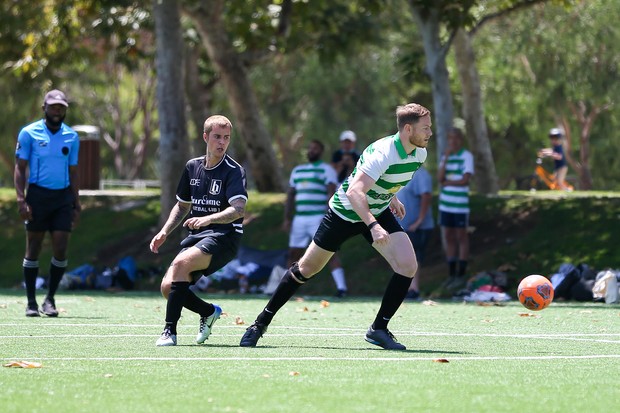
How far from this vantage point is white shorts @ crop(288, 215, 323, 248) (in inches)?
776

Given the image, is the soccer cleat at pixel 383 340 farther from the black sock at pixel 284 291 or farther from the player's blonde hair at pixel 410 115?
the player's blonde hair at pixel 410 115

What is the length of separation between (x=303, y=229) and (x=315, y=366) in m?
10.9

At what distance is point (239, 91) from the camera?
30.0 metres

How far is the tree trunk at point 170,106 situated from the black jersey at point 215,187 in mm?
14115

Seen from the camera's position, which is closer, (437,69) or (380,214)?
(380,214)

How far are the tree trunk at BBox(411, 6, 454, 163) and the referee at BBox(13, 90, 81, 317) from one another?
31.9ft

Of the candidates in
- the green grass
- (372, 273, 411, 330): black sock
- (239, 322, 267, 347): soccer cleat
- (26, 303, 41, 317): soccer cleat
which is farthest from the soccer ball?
the green grass

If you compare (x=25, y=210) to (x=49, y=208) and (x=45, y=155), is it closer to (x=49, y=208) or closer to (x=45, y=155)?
(x=49, y=208)

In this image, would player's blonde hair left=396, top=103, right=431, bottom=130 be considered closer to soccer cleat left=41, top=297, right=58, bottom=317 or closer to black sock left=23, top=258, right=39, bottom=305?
soccer cleat left=41, top=297, right=58, bottom=317

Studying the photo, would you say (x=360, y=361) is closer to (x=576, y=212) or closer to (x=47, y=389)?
(x=47, y=389)

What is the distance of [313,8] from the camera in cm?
2827

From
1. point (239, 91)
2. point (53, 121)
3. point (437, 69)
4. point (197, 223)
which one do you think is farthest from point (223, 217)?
point (239, 91)

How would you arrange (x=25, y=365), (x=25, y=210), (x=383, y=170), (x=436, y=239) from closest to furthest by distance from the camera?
1. (x=25, y=365)
2. (x=383, y=170)
3. (x=25, y=210)
4. (x=436, y=239)

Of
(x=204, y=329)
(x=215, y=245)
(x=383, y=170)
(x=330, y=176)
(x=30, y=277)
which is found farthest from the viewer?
(x=330, y=176)
